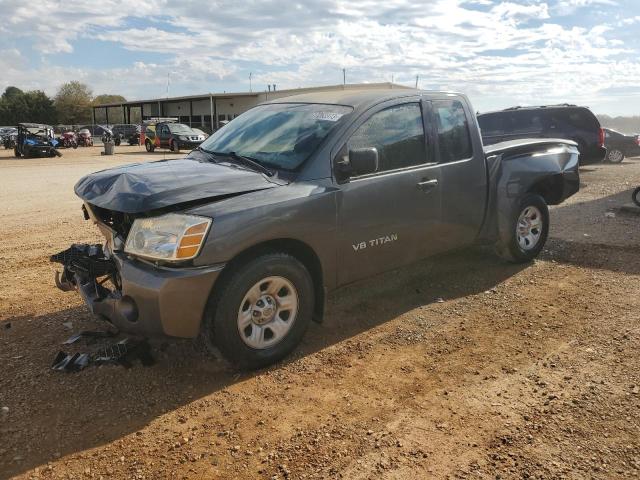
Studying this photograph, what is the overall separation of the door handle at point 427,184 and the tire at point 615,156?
63.1 ft

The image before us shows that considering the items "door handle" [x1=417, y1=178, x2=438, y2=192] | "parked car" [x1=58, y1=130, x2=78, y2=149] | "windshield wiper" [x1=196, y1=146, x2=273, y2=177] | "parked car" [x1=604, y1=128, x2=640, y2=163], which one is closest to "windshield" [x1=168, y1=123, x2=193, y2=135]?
"parked car" [x1=58, y1=130, x2=78, y2=149]

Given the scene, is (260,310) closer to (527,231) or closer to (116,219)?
(116,219)

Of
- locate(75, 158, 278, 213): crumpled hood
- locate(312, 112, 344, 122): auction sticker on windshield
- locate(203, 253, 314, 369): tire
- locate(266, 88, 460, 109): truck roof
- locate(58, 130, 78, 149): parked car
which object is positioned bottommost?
locate(203, 253, 314, 369): tire

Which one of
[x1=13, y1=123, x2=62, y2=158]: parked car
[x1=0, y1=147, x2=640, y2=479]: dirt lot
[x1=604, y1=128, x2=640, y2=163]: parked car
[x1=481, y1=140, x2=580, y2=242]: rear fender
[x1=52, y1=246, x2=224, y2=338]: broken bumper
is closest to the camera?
[x1=0, y1=147, x2=640, y2=479]: dirt lot

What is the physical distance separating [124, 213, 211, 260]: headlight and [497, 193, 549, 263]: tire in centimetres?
357

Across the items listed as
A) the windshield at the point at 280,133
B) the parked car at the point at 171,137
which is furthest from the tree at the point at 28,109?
the windshield at the point at 280,133

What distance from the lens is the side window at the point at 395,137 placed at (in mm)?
4125

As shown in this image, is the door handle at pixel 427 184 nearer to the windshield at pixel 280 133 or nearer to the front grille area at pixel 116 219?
the windshield at pixel 280 133

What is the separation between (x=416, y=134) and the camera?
4.54m

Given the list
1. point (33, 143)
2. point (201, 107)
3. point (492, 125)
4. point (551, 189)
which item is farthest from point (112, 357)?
point (201, 107)

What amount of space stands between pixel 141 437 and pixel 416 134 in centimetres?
314

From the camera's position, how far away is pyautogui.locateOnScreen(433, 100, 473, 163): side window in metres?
4.75

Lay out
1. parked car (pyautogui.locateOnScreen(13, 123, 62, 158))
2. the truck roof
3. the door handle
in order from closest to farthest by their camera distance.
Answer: the truck roof
the door handle
parked car (pyautogui.locateOnScreen(13, 123, 62, 158))

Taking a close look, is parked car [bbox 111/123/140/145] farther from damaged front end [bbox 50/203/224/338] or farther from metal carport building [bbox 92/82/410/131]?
damaged front end [bbox 50/203/224/338]
